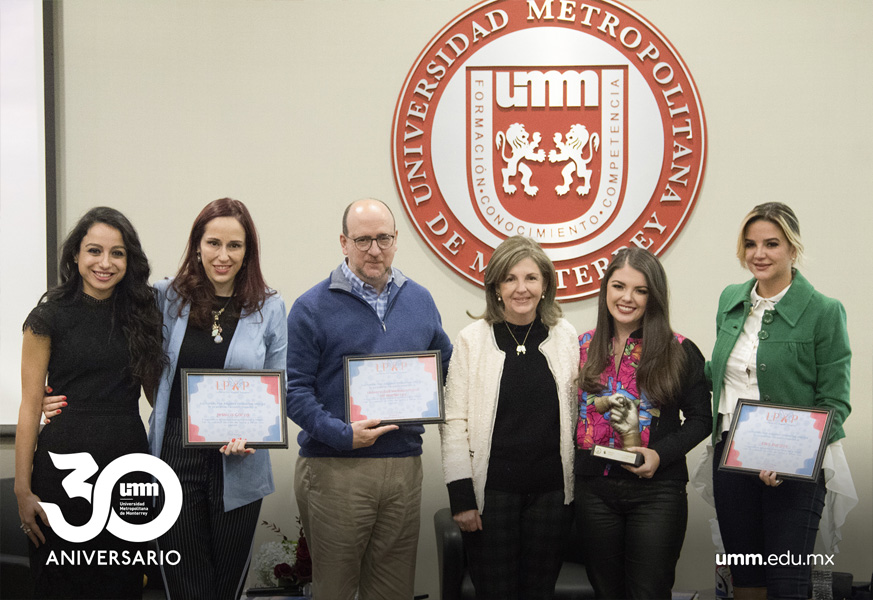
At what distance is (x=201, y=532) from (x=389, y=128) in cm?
197

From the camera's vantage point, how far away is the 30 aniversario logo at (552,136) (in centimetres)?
355

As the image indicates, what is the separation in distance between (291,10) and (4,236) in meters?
1.68

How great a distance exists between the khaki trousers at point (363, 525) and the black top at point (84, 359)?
663 millimetres

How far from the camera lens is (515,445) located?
7.96 feet

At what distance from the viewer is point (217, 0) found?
11.8ft

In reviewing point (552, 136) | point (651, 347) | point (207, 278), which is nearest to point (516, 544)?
point (651, 347)

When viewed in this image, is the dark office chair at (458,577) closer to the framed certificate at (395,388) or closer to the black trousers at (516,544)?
the black trousers at (516,544)

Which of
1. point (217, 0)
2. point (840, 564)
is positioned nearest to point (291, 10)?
point (217, 0)

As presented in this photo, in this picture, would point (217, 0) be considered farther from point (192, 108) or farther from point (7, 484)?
point (7, 484)

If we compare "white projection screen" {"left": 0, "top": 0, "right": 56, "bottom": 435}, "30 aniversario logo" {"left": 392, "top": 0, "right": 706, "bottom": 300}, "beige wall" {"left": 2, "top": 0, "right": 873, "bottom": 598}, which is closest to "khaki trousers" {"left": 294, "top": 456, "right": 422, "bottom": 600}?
"beige wall" {"left": 2, "top": 0, "right": 873, "bottom": 598}

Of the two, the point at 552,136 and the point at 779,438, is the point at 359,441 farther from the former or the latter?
the point at 552,136

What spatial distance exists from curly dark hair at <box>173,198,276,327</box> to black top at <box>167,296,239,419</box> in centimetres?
3

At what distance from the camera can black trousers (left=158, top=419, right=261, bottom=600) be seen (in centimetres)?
240

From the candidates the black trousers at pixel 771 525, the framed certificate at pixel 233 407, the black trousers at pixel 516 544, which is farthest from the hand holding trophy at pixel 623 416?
the framed certificate at pixel 233 407
